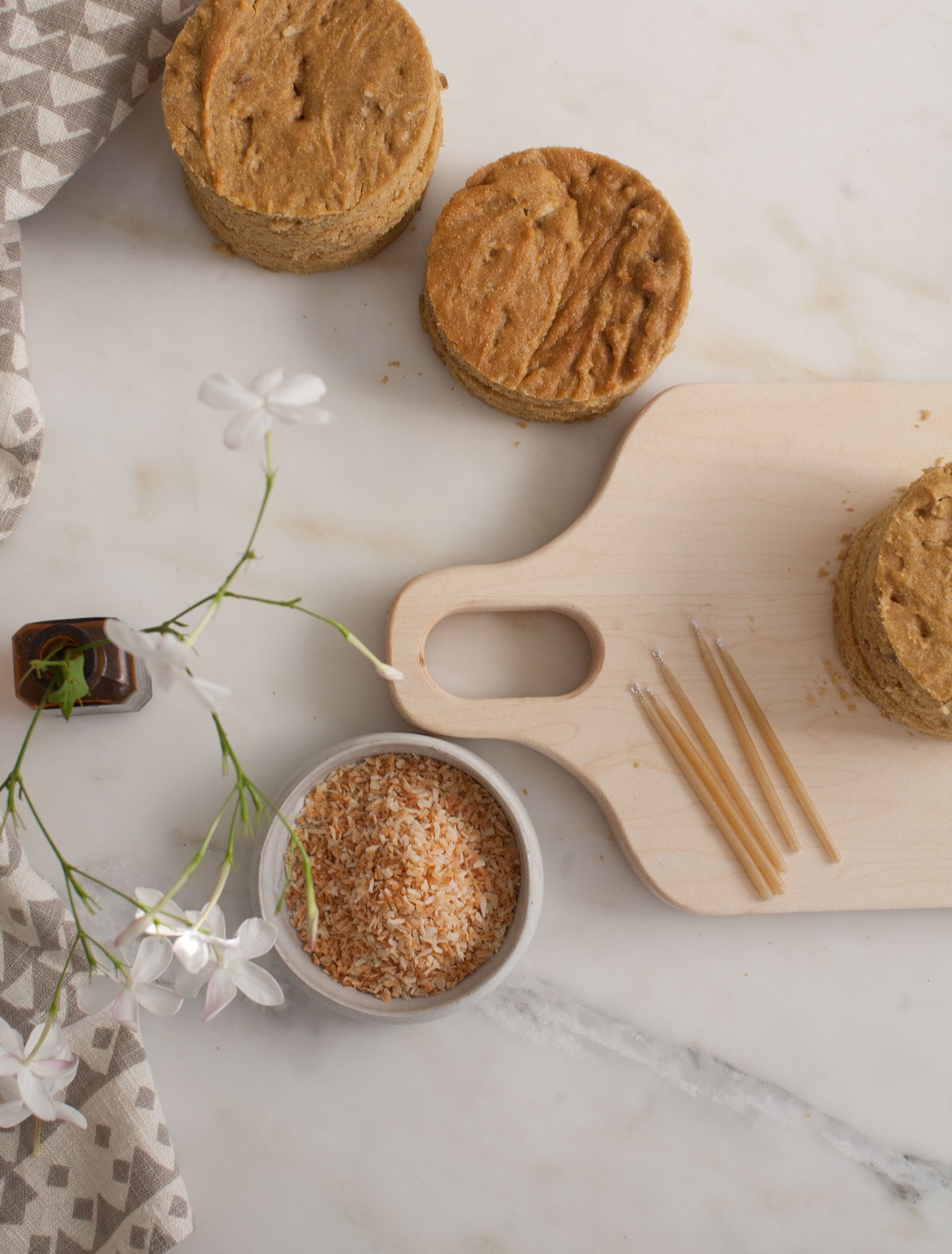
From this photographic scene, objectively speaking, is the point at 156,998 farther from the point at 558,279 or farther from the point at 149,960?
the point at 558,279

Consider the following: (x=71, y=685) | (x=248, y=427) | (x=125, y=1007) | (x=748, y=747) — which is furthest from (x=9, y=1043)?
→ (x=748, y=747)

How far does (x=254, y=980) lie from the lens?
4.05ft

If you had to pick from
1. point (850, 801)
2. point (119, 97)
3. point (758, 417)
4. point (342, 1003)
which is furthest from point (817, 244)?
point (342, 1003)

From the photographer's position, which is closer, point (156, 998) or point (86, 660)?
point (156, 998)

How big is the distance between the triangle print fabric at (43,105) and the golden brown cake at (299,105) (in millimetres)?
141

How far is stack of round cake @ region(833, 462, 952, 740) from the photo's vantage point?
168 cm

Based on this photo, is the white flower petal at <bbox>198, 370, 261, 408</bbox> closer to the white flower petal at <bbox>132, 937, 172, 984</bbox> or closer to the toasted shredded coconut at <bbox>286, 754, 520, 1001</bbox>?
the white flower petal at <bbox>132, 937, 172, 984</bbox>

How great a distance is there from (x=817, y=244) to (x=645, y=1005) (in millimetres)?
1727

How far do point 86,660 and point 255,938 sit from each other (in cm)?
66

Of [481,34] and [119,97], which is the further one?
[481,34]

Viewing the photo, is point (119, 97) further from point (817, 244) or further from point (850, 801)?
point (850, 801)

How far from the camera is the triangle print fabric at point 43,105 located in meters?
1.73

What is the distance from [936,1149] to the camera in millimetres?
2029

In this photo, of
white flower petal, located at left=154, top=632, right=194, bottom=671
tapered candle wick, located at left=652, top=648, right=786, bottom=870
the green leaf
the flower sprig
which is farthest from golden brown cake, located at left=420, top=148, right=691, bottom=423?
white flower petal, located at left=154, top=632, right=194, bottom=671
